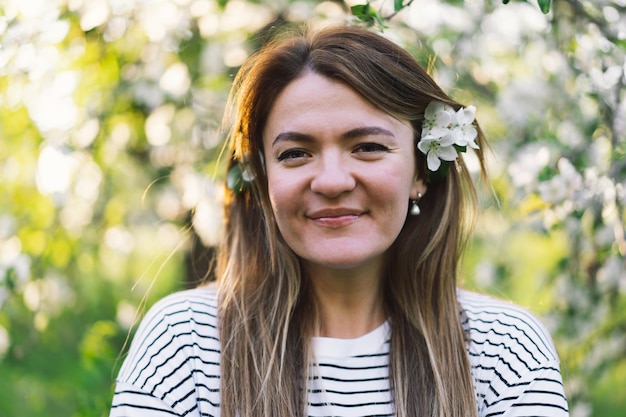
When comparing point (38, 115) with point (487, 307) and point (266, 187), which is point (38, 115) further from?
point (487, 307)

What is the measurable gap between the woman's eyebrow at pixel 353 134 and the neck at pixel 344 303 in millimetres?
362

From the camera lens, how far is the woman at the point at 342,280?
5.79 ft

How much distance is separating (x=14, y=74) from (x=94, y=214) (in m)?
1.01

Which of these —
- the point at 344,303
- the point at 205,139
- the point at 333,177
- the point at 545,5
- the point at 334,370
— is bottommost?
the point at 334,370

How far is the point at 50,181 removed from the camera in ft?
9.70

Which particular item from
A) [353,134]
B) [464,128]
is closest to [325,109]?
[353,134]

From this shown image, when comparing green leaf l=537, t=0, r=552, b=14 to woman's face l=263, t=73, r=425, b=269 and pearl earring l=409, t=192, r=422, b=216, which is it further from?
pearl earring l=409, t=192, r=422, b=216

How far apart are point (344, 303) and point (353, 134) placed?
1.49 ft

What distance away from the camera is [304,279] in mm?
2002

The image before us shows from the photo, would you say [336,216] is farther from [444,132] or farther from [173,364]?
[173,364]

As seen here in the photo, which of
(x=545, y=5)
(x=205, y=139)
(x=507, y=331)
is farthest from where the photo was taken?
(x=205, y=139)

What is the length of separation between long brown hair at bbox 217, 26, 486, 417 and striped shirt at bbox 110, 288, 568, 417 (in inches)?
1.4

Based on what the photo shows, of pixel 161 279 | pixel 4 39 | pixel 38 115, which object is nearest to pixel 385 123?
pixel 4 39

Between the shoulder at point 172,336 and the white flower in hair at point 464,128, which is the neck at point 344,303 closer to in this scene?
the shoulder at point 172,336
